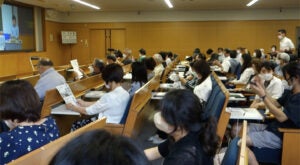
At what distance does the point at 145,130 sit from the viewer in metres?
4.99

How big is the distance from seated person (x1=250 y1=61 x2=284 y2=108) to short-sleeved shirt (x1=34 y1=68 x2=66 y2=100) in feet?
9.55

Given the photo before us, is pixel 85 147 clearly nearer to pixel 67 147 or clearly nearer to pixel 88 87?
pixel 67 147

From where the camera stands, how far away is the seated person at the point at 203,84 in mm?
4090

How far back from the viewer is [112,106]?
339cm

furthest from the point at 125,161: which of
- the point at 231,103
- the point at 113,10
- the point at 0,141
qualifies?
the point at 113,10

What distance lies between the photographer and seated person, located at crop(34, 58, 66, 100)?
14.8 ft

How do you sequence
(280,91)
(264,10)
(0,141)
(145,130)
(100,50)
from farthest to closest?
(100,50) → (264,10) → (145,130) → (280,91) → (0,141)

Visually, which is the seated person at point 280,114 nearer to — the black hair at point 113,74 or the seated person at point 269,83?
the seated person at point 269,83

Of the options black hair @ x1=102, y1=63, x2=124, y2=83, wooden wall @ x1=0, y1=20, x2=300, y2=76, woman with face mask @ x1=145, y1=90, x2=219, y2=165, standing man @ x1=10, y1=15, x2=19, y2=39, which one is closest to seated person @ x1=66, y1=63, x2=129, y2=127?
black hair @ x1=102, y1=63, x2=124, y2=83

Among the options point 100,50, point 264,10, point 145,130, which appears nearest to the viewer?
point 145,130

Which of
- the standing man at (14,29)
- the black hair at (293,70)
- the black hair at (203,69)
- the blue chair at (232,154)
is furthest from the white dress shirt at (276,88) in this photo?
the standing man at (14,29)

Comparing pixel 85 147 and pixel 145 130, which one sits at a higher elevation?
pixel 85 147

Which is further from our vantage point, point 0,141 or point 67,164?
point 0,141

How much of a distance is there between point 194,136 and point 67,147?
1109 millimetres
